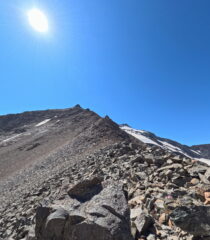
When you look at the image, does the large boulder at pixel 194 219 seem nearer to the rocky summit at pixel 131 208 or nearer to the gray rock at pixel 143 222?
the rocky summit at pixel 131 208

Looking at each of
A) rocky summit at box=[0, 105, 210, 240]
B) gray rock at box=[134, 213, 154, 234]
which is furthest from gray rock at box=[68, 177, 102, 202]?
gray rock at box=[134, 213, 154, 234]

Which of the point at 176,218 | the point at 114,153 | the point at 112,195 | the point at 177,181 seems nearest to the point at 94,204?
the point at 112,195

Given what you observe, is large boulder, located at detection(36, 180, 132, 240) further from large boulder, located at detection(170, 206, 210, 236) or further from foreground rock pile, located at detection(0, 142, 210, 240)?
large boulder, located at detection(170, 206, 210, 236)

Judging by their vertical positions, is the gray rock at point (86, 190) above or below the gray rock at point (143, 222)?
above

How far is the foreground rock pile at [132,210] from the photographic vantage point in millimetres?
4699

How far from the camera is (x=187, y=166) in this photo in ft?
27.9

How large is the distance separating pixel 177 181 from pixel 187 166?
1.28 metres

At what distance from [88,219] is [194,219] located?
100 inches

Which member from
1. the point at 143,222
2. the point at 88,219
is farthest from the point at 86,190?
the point at 143,222

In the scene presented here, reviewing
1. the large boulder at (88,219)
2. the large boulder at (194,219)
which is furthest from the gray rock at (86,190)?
the large boulder at (194,219)

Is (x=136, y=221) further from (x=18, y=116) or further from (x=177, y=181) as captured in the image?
(x=18, y=116)

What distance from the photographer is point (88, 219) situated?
15.9 feet

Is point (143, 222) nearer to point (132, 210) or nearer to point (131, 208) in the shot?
point (132, 210)

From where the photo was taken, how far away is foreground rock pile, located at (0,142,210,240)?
4.70 meters
